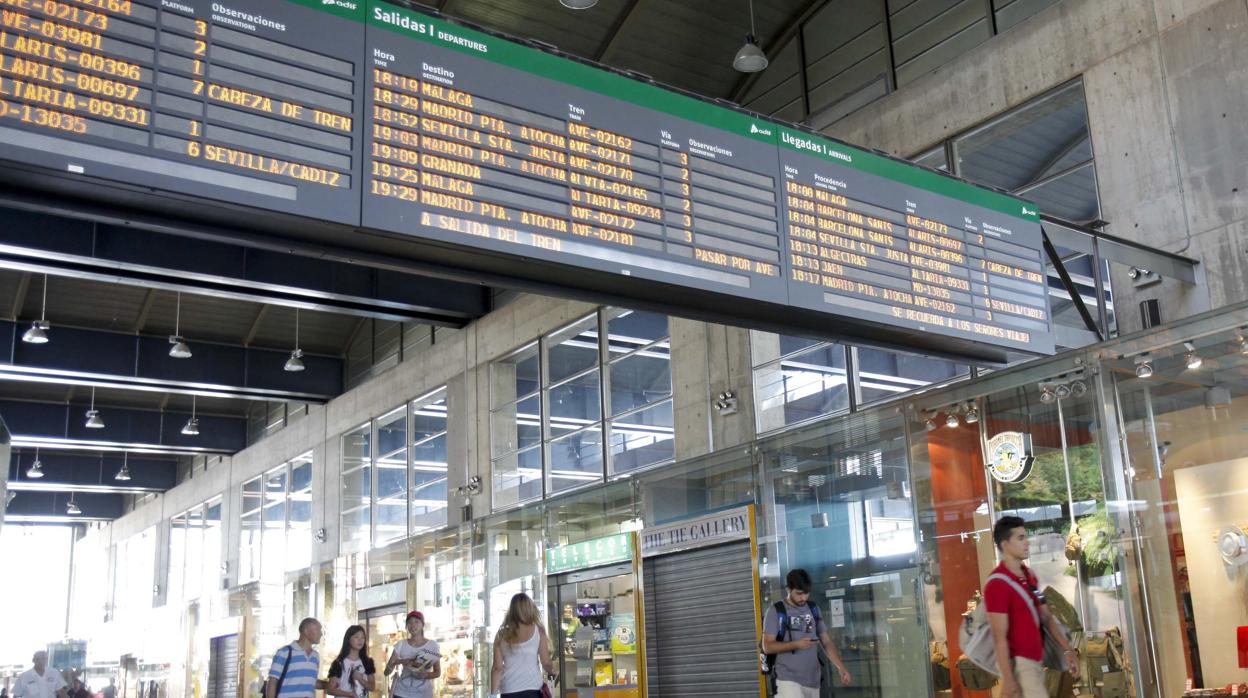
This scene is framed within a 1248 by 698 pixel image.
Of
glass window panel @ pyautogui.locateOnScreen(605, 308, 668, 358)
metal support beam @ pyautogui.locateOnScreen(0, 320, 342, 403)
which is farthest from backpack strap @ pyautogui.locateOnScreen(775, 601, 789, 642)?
metal support beam @ pyautogui.locateOnScreen(0, 320, 342, 403)

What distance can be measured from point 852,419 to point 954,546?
1.70 metres

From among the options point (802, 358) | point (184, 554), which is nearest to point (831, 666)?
point (802, 358)

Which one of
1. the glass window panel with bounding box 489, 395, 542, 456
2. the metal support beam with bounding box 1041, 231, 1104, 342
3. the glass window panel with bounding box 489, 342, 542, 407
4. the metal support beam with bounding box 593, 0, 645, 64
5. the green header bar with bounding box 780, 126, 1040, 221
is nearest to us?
the green header bar with bounding box 780, 126, 1040, 221

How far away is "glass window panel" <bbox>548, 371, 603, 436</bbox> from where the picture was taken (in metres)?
16.6

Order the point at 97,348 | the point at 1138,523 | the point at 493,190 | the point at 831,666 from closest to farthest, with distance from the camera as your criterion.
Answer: the point at 493,190
the point at 1138,523
the point at 831,666
the point at 97,348

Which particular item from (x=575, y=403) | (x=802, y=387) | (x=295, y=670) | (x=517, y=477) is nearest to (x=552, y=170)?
(x=295, y=670)

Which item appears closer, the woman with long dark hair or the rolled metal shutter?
the woman with long dark hair

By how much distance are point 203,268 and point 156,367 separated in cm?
783

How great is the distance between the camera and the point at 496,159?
6184mm

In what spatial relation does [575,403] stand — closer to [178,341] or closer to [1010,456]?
[1010,456]

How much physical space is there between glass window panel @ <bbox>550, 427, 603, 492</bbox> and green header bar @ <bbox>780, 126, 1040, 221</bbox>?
8.62m

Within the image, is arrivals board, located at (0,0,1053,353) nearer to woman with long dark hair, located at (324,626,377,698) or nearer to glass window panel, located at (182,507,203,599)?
woman with long dark hair, located at (324,626,377,698)

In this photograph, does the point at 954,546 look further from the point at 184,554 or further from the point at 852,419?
the point at 184,554

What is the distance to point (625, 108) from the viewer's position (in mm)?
6789
